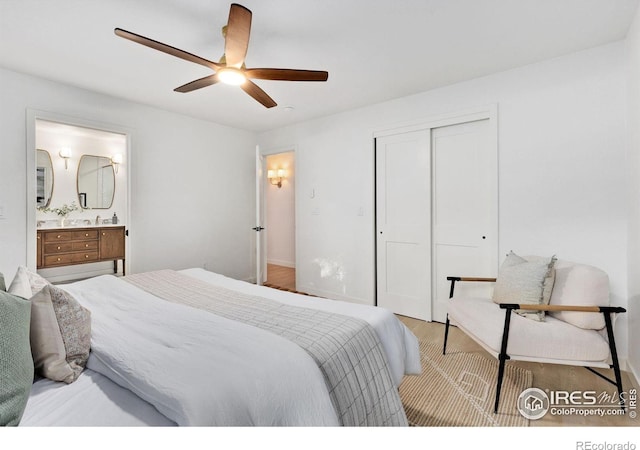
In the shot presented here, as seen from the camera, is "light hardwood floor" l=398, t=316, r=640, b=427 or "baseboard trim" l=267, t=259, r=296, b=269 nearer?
"light hardwood floor" l=398, t=316, r=640, b=427

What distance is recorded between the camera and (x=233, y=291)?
2.04m

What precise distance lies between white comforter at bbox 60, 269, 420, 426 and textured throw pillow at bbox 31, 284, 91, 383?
58 mm

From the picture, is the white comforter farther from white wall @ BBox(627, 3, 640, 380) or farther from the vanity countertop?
the vanity countertop

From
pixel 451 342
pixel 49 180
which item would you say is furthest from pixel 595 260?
pixel 49 180

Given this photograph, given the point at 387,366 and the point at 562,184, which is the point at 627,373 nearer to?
the point at 562,184

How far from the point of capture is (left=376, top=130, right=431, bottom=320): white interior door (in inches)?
126

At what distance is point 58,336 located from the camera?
3.64 ft

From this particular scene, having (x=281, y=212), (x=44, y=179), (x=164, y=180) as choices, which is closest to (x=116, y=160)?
(x=44, y=179)

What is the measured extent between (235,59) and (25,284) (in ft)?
5.09

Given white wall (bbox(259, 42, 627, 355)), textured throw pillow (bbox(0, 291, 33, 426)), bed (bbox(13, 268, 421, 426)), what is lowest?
bed (bbox(13, 268, 421, 426))

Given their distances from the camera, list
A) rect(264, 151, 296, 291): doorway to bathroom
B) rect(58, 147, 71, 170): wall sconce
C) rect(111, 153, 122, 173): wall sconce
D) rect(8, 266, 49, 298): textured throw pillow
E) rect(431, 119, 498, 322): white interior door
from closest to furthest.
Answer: rect(8, 266, 49, 298): textured throw pillow < rect(431, 119, 498, 322): white interior door < rect(58, 147, 71, 170): wall sconce < rect(111, 153, 122, 173): wall sconce < rect(264, 151, 296, 291): doorway to bathroom

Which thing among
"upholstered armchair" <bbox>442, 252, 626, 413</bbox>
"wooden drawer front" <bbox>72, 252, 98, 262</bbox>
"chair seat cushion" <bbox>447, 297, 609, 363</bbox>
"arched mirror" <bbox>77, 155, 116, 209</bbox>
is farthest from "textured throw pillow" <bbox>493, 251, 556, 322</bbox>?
"arched mirror" <bbox>77, 155, 116, 209</bbox>

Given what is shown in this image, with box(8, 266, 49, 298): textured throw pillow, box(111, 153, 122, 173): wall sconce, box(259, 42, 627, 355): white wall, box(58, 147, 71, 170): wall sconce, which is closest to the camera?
box(8, 266, 49, 298): textured throw pillow

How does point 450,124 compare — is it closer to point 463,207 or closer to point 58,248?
point 463,207
